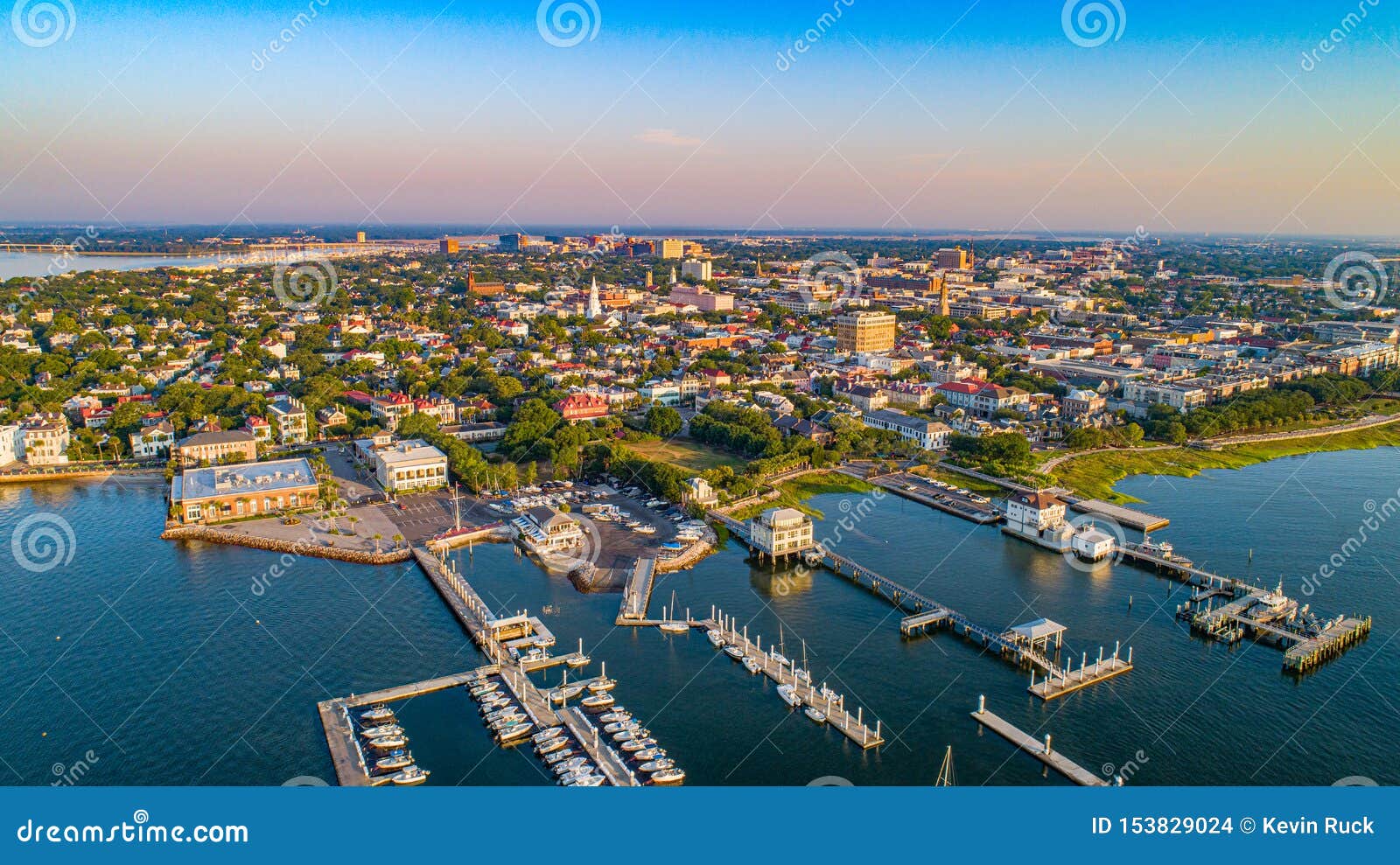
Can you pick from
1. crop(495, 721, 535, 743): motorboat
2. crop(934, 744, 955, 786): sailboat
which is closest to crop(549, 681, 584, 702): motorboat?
crop(495, 721, 535, 743): motorboat

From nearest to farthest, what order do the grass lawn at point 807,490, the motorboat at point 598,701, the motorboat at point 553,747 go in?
the motorboat at point 553,747 < the motorboat at point 598,701 < the grass lawn at point 807,490

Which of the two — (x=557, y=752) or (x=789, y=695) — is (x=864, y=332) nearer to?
(x=789, y=695)

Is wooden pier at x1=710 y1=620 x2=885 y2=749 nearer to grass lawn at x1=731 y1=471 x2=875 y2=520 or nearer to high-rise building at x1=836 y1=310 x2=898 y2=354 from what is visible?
grass lawn at x1=731 y1=471 x2=875 y2=520

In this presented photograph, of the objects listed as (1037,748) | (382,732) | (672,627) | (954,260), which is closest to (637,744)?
(382,732)

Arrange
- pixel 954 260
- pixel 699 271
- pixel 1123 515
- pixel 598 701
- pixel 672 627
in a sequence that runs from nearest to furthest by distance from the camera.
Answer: pixel 598 701 < pixel 672 627 < pixel 1123 515 < pixel 699 271 < pixel 954 260

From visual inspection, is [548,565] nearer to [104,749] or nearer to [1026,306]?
[104,749]

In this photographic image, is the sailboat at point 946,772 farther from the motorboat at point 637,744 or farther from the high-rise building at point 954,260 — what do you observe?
the high-rise building at point 954,260

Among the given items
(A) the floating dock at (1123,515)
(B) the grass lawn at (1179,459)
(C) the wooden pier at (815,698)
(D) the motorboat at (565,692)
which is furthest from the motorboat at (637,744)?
(B) the grass lawn at (1179,459)
